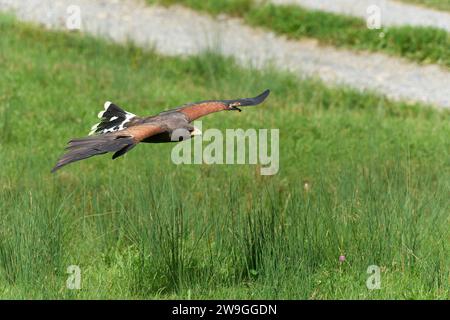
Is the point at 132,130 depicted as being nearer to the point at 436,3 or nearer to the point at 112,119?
the point at 112,119

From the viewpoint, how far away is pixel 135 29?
17.9 metres

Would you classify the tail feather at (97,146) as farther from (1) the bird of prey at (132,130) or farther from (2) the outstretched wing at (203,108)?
(2) the outstretched wing at (203,108)

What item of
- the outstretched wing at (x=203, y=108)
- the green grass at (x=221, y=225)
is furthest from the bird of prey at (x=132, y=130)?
the green grass at (x=221, y=225)

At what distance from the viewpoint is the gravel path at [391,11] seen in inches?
680

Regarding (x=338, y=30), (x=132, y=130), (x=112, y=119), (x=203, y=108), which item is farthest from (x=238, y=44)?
(x=132, y=130)

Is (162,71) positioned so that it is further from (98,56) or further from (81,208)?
(81,208)

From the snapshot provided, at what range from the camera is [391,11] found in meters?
17.9

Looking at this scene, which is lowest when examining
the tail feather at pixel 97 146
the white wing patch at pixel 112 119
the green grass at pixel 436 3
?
the green grass at pixel 436 3

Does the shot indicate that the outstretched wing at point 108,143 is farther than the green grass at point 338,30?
No

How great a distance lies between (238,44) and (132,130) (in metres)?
10.4

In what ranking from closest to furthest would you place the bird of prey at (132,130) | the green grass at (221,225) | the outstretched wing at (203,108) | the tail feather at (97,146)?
the tail feather at (97,146) < the bird of prey at (132,130) < the green grass at (221,225) < the outstretched wing at (203,108)

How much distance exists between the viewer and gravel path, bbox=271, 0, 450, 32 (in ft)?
56.6

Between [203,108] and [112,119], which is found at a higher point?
[203,108]

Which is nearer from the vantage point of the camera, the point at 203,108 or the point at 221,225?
the point at 203,108
